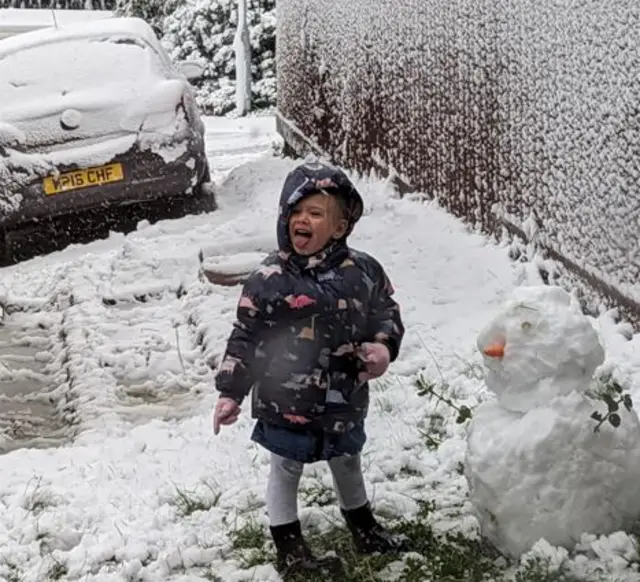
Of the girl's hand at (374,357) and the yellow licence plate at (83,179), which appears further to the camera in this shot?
the yellow licence plate at (83,179)

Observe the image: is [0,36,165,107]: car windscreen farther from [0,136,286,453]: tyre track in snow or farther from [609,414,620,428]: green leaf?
[609,414,620,428]: green leaf

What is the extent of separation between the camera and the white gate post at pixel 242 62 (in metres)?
18.6

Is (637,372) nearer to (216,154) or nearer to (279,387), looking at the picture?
(279,387)

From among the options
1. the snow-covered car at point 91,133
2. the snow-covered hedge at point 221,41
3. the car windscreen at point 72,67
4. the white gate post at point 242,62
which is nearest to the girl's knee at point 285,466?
the snow-covered car at point 91,133

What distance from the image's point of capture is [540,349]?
3.26 metres

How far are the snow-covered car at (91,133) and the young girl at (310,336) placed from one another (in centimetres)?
556

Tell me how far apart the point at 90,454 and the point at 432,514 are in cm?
160

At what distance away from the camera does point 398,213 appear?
7.96m

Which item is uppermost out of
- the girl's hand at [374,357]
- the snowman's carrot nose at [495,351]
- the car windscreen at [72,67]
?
the snowman's carrot nose at [495,351]

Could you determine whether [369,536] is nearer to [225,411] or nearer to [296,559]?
[296,559]

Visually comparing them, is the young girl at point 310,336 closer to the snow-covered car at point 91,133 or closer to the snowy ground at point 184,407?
the snowy ground at point 184,407

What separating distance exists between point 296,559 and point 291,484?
23cm

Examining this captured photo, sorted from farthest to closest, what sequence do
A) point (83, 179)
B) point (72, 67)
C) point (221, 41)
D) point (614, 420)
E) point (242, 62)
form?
point (221, 41) → point (242, 62) → point (72, 67) → point (83, 179) → point (614, 420)

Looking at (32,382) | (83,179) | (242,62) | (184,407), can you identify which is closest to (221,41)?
(242,62)
